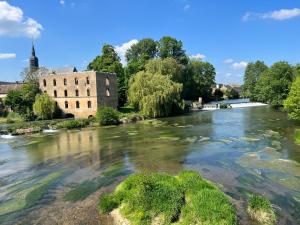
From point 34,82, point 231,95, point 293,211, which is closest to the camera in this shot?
point 293,211

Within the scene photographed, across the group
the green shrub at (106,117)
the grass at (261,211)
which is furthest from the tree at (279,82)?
the grass at (261,211)

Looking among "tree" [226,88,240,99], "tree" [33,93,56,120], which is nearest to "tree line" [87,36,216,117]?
"tree" [33,93,56,120]

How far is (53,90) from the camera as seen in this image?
201 ft

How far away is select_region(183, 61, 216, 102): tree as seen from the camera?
303 feet

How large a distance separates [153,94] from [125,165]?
111ft

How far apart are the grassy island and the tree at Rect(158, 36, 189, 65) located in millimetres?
75991

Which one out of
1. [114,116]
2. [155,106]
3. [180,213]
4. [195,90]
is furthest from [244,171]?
[195,90]

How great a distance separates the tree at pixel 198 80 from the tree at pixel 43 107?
139ft

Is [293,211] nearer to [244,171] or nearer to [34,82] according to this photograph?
[244,171]

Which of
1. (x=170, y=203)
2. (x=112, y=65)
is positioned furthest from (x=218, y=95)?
(x=170, y=203)

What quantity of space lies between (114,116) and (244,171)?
3106cm

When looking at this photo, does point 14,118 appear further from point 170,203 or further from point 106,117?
point 170,203

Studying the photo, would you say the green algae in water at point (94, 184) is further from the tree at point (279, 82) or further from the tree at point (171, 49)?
the tree at point (171, 49)

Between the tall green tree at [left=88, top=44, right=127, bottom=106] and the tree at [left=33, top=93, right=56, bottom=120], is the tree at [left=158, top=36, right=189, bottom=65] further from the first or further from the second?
the tree at [left=33, top=93, right=56, bottom=120]
